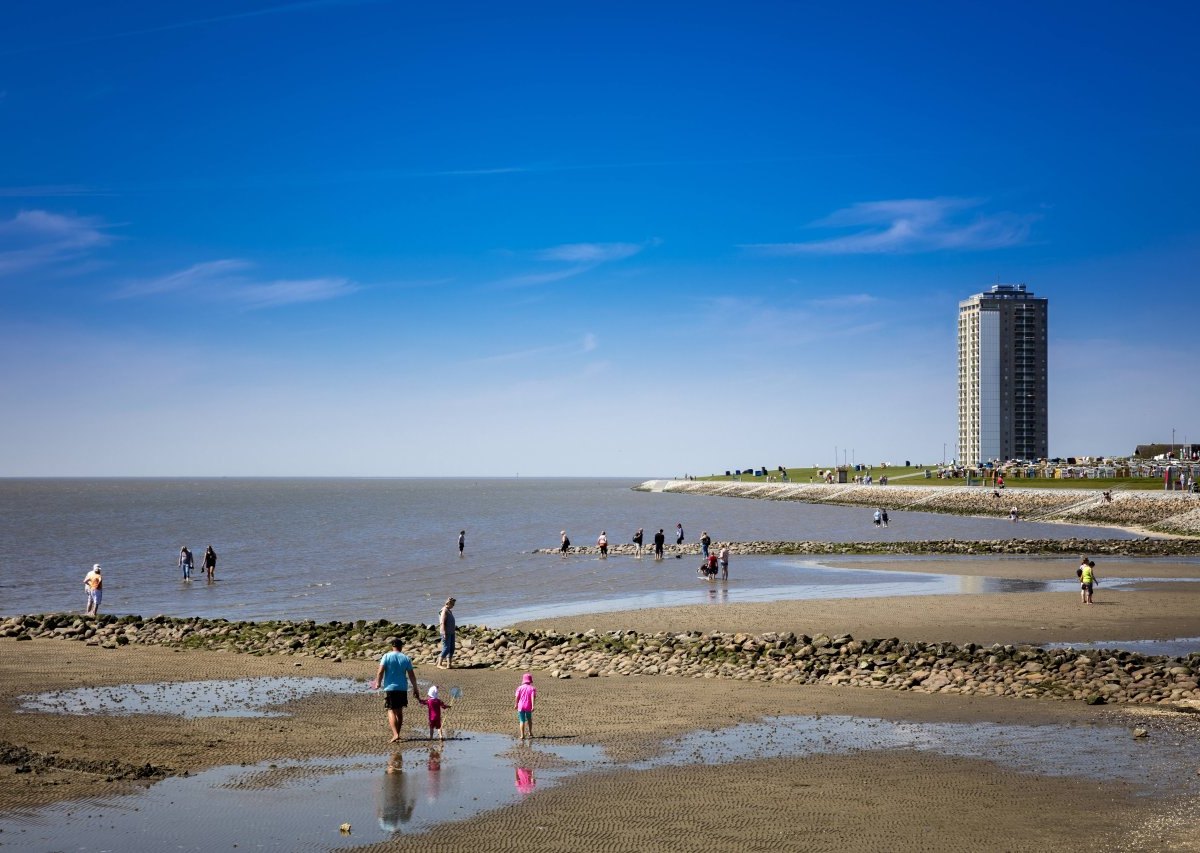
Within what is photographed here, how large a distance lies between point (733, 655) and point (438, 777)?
11.6 metres

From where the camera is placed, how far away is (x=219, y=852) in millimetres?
12008

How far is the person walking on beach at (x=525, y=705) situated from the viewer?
57.3 feet

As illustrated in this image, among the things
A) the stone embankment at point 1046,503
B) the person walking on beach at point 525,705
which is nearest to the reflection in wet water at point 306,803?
the person walking on beach at point 525,705

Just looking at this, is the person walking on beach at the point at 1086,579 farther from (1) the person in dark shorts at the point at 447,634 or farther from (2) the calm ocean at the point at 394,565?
(1) the person in dark shorts at the point at 447,634

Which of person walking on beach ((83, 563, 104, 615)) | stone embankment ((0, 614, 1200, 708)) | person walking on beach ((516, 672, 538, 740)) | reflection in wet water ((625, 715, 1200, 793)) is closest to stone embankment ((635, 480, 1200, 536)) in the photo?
stone embankment ((0, 614, 1200, 708))

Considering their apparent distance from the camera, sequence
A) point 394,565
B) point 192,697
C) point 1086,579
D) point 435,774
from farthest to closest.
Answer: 1. point 394,565
2. point 1086,579
3. point 192,697
4. point 435,774

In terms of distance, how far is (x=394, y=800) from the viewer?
14.0m

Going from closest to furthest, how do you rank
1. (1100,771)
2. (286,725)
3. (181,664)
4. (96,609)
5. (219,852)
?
(219,852) → (1100,771) → (286,725) → (181,664) → (96,609)

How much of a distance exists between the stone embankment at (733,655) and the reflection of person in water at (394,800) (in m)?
8.90

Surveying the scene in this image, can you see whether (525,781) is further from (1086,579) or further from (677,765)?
(1086,579)

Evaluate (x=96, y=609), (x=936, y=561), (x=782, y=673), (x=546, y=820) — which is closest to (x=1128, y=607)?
(x=782, y=673)

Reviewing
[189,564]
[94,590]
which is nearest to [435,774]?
[94,590]

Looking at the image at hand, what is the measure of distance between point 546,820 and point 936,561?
47997 millimetres

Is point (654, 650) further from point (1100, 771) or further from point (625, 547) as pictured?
point (625, 547)
